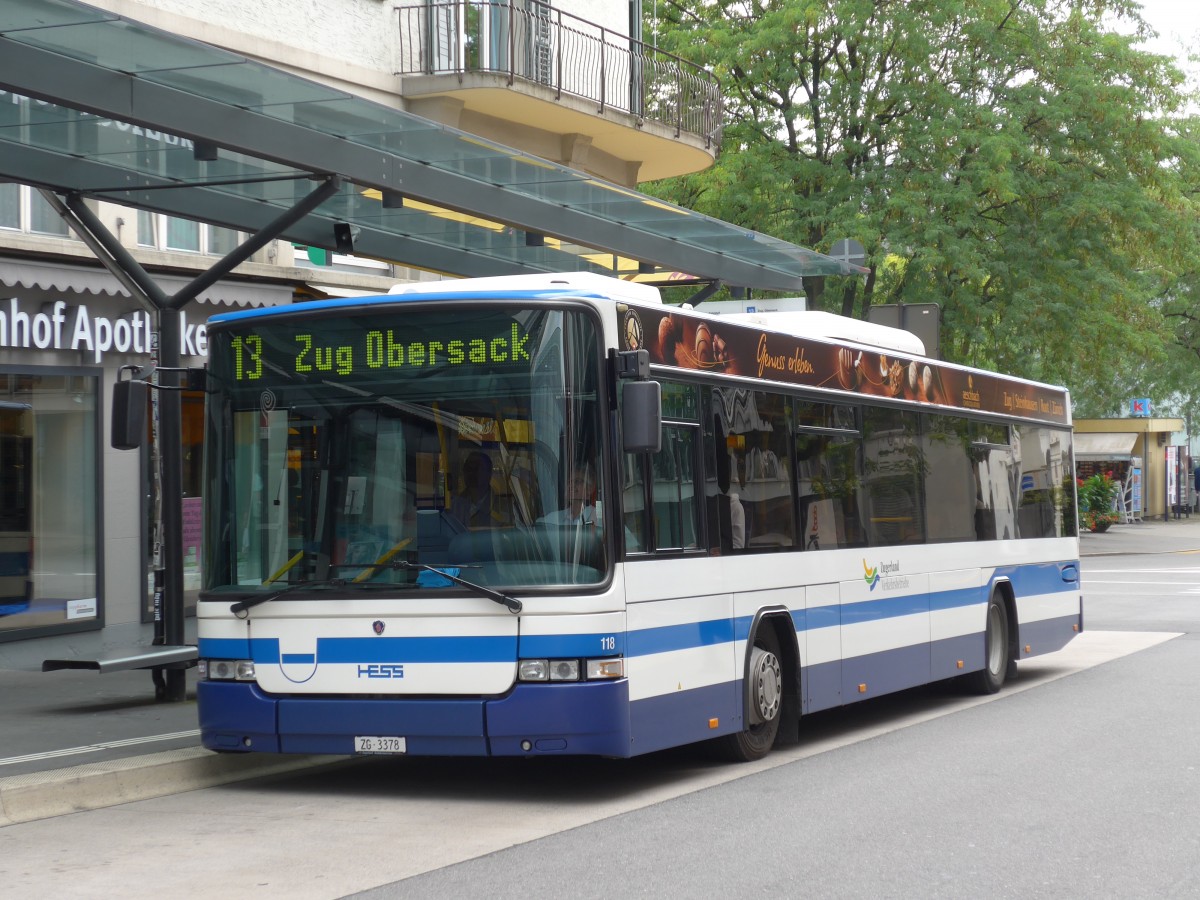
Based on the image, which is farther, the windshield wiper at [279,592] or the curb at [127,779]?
the windshield wiper at [279,592]

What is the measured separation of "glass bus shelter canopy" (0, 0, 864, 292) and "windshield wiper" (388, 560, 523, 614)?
3.32 m

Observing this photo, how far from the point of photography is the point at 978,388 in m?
14.4

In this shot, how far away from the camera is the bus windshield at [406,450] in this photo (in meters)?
8.64

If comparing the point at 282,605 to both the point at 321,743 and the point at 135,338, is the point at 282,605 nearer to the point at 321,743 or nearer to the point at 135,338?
the point at 321,743

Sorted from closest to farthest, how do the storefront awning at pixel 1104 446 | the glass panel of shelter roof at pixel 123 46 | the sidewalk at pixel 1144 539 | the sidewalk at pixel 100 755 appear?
1. the sidewalk at pixel 100 755
2. the glass panel of shelter roof at pixel 123 46
3. the sidewalk at pixel 1144 539
4. the storefront awning at pixel 1104 446

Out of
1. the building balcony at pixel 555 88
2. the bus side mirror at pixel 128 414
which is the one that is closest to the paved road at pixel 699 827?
the bus side mirror at pixel 128 414

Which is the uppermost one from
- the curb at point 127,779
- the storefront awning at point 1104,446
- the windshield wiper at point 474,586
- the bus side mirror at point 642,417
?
the storefront awning at point 1104,446

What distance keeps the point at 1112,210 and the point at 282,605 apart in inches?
1048

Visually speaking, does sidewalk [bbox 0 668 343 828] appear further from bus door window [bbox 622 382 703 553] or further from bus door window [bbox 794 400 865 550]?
bus door window [bbox 794 400 865 550]

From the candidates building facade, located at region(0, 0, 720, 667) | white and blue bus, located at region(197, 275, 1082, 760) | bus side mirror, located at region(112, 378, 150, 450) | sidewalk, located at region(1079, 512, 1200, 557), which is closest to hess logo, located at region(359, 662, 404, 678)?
white and blue bus, located at region(197, 275, 1082, 760)

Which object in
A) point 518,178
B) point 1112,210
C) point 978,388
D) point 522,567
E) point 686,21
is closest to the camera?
point 522,567

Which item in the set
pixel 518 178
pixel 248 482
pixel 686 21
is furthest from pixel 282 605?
pixel 686 21

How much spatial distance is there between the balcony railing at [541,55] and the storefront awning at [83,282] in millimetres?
3494

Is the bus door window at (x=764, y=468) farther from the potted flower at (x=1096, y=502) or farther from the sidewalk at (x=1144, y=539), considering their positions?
the potted flower at (x=1096, y=502)
